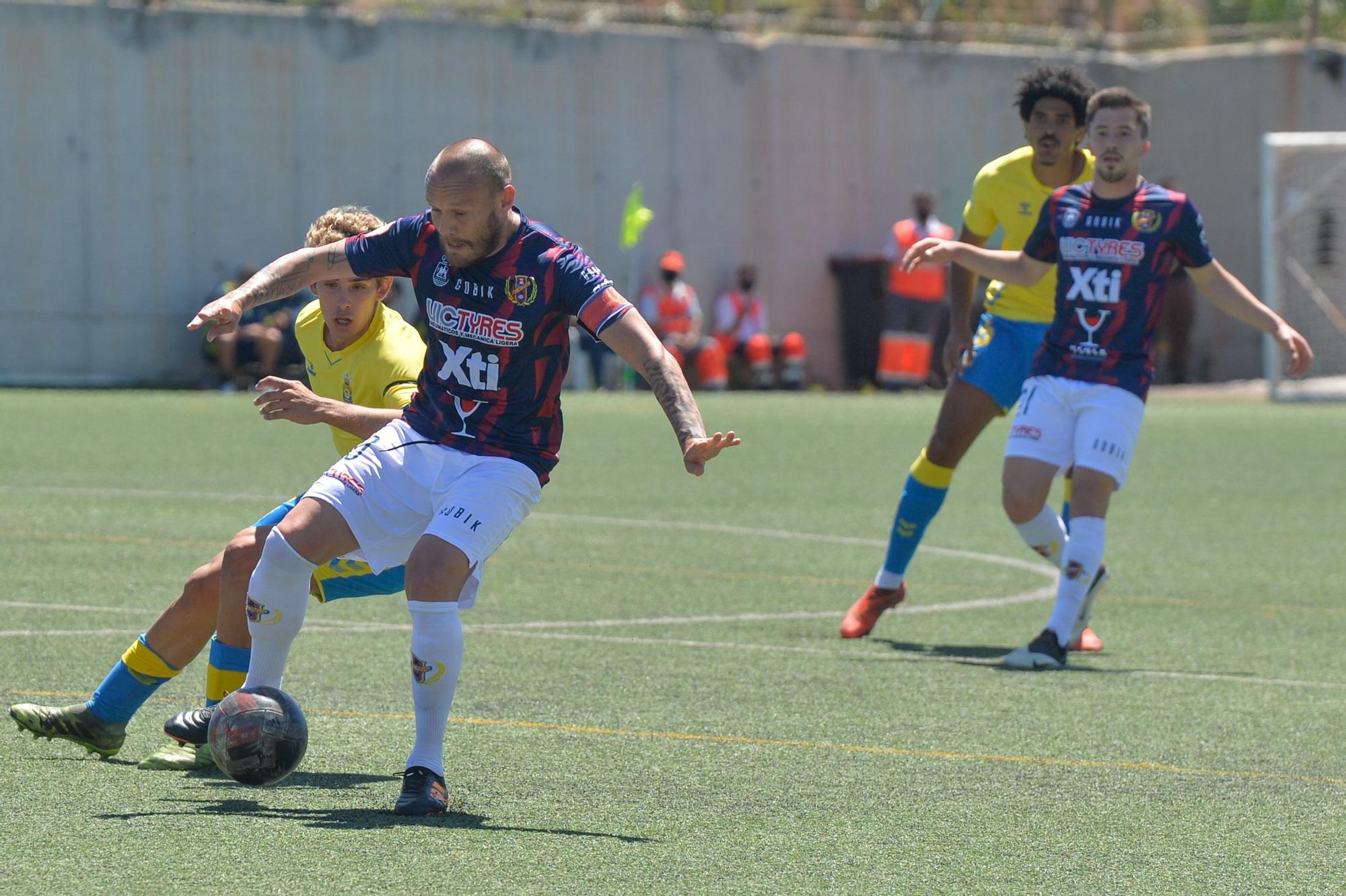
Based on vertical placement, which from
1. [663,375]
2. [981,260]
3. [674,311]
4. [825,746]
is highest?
[981,260]

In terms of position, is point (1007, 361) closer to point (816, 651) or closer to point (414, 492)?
point (816, 651)

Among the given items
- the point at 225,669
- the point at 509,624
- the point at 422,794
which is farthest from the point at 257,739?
the point at 509,624

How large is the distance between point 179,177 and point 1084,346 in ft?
63.3

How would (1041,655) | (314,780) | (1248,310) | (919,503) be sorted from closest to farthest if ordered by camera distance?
(314,780) → (1041,655) → (1248,310) → (919,503)

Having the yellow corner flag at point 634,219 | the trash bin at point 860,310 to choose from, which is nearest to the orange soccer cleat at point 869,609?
the yellow corner flag at point 634,219

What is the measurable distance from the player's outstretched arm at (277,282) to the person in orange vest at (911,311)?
2111 centimetres

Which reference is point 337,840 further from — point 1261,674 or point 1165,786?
point 1261,674

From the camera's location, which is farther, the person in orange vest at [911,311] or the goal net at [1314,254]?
the person in orange vest at [911,311]

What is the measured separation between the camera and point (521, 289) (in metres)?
5.18

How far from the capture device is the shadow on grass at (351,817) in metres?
4.64

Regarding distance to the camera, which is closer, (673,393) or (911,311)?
(673,393)

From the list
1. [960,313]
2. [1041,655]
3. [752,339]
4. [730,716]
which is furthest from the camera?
[752,339]

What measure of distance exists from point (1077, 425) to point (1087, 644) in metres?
0.93

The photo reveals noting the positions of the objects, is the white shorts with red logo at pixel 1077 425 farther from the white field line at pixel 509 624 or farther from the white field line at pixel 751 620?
the white field line at pixel 509 624
